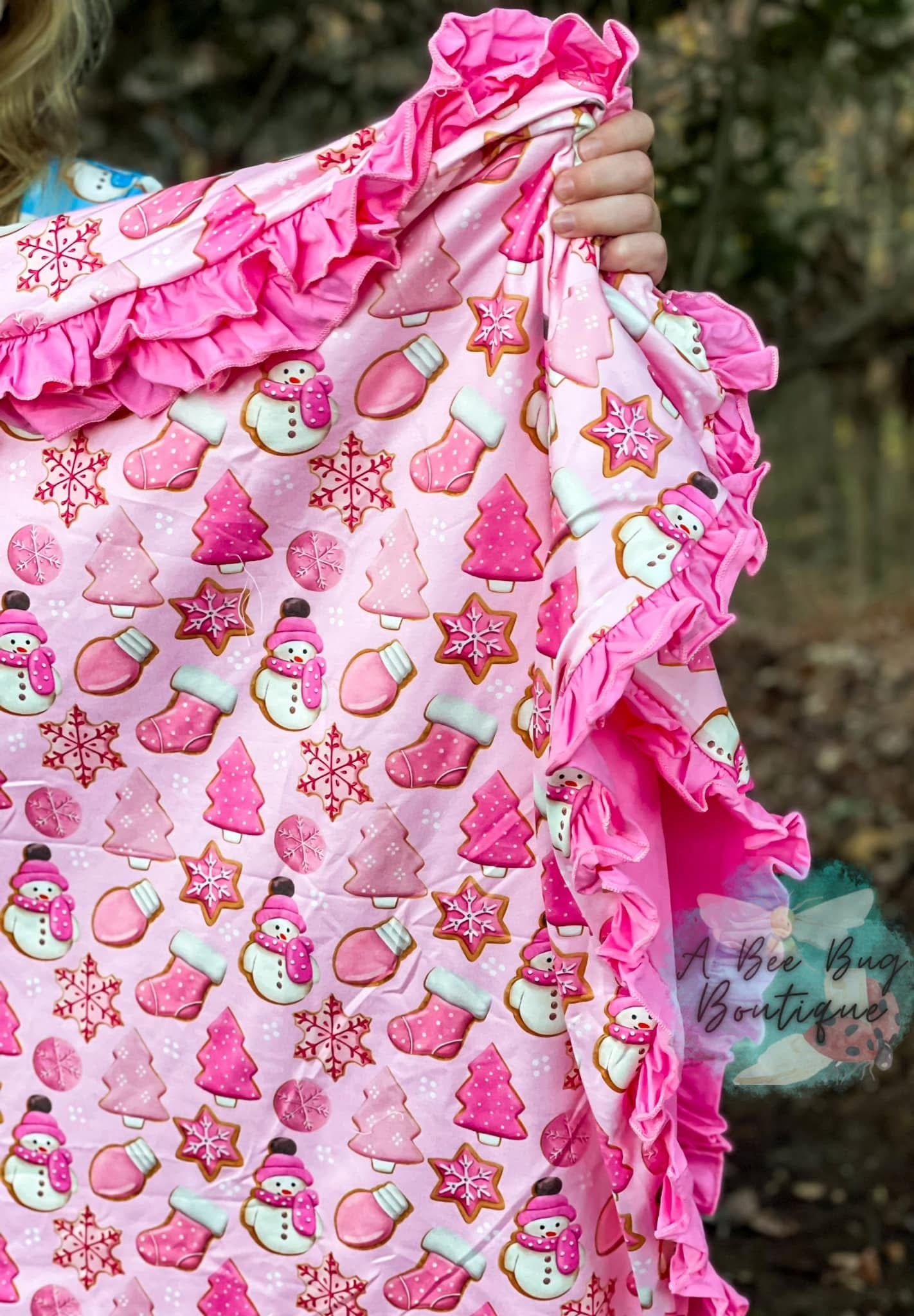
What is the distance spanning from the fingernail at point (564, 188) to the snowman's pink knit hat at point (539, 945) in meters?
0.66

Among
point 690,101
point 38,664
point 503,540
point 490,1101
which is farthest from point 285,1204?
point 690,101

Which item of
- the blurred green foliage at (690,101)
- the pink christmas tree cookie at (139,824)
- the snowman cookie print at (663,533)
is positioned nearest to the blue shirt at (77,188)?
the pink christmas tree cookie at (139,824)

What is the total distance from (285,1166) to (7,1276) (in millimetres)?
352

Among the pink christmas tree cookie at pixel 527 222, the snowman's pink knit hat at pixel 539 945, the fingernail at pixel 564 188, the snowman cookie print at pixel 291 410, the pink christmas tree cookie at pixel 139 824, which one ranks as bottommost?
the snowman's pink knit hat at pixel 539 945

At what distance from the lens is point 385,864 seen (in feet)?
3.96

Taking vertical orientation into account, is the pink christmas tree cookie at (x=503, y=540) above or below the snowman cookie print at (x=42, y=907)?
above

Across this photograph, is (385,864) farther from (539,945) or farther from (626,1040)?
(626,1040)

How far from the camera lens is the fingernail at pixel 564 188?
1.08 m

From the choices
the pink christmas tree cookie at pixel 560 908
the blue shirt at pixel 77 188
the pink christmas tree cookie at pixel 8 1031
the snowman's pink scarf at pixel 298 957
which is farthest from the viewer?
the blue shirt at pixel 77 188

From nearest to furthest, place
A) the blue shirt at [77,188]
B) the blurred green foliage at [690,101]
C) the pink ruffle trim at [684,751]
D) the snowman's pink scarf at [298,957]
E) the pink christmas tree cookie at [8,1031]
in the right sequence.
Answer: the pink ruffle trim at [684,751], the snowman's pink scarf at [298,957], the pink christmas tree cookie at [8,1031], the blue shirt at [77,188], the blurred green foliage at [690,101]

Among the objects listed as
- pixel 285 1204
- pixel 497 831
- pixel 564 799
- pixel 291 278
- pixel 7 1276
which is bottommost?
pixel 7 1276

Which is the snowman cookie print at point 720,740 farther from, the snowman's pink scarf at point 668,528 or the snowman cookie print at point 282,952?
the snowman cookie print at point 282,952

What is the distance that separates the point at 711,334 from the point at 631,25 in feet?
5.83

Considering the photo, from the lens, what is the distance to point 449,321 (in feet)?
3.76
